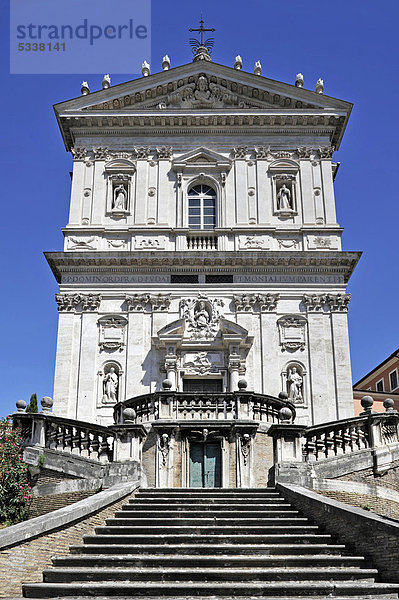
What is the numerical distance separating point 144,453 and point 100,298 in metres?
10.5

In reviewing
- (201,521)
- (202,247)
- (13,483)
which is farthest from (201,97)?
(201,521)

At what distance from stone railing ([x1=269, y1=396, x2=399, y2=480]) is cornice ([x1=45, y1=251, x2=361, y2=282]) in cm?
1110

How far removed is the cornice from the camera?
28.7m

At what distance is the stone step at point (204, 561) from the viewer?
35.8 ft

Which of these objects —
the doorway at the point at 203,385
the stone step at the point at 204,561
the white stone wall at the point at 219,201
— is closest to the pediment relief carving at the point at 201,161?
the white stone wall at the point at 219,201

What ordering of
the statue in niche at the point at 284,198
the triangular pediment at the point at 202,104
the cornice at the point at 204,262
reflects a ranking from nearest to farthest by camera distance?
1. the cornice at the point at 204,262
2. the statue in niche at the point at 284,198
3. the triangular pediment at the point at 202,104

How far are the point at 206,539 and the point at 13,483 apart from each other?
692 cm

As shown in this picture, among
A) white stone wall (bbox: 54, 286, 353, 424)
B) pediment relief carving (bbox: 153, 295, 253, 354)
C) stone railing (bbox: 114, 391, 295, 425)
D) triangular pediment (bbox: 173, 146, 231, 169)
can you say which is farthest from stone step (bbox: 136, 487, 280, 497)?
triangular pediment (bbox: 173, 146, 231, 169)

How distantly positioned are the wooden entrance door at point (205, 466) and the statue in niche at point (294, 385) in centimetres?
782

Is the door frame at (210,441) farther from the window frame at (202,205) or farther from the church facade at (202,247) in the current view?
the window frame at (202,205)

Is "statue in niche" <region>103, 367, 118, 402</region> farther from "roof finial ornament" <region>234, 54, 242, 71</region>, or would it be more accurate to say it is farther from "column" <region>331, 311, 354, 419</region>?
"roof finial ornament" <region>234, 54, 242, 71</region>

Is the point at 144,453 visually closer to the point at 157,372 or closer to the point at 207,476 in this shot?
the point at 207,476

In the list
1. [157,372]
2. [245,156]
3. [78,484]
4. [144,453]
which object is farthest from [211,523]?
[245,156]

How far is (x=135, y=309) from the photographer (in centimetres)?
2828
